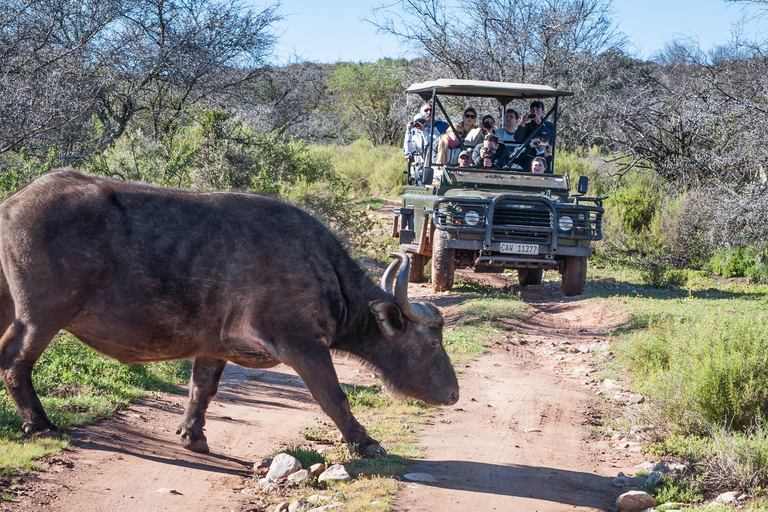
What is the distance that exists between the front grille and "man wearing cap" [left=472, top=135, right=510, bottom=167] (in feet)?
5.33

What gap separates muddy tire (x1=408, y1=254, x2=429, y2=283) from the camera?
14093 millimetres

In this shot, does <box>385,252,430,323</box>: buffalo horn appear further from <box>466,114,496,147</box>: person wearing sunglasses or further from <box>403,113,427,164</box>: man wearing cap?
<box>403,113,427,164</box>: man wearing cap

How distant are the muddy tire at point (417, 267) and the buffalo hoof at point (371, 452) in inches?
346

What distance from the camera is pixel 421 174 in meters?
13.5

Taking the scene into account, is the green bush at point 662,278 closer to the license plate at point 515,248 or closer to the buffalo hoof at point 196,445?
the license plate at point 515,248

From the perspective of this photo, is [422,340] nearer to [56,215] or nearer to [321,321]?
[321,321]

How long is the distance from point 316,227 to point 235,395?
8.36 ft

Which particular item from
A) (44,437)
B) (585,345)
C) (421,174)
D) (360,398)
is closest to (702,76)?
(421,174)

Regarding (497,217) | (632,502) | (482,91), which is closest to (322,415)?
(632,502)

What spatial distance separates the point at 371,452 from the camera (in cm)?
520

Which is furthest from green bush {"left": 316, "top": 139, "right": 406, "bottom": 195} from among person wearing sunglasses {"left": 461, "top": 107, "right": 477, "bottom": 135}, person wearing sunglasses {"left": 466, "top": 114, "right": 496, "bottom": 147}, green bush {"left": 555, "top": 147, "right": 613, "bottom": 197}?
person wearing sunglasses {"left": 466, "top": 114, "right": 496, "bottom": 147}

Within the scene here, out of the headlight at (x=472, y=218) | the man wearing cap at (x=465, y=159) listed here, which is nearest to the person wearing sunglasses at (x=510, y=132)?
the man wearing cap at (x=465, y=159)

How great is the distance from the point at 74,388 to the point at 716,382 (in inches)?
208

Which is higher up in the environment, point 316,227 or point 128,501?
point 316,227
